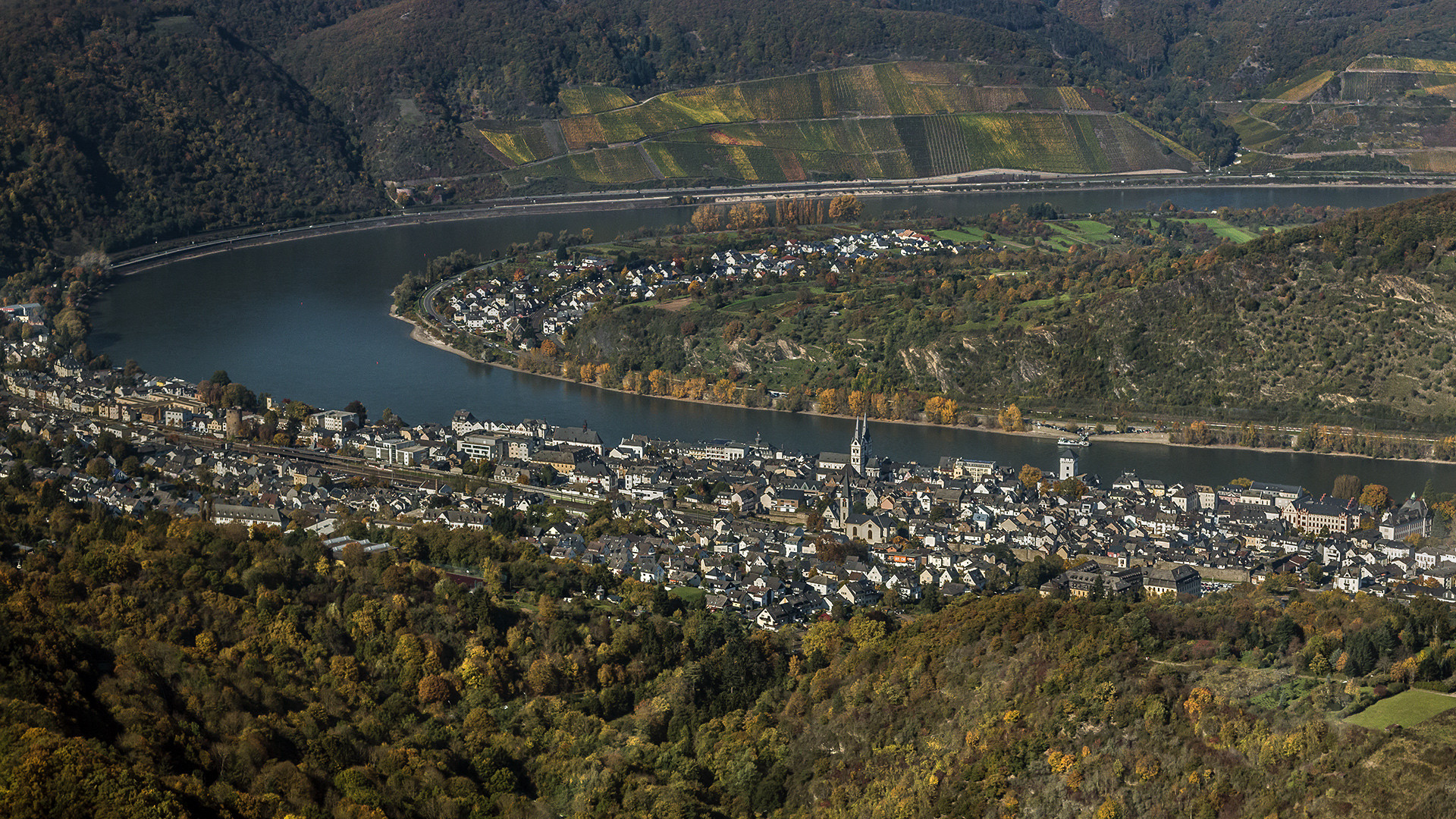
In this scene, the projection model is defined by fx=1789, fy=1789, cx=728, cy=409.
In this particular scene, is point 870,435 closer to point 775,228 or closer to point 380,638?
point 380,638

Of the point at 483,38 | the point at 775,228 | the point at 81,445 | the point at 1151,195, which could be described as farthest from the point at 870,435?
the point at 483,38

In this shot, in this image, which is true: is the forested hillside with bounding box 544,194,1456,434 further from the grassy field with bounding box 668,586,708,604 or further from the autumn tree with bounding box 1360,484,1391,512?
the grassy field with bounding box 668,586,708,604

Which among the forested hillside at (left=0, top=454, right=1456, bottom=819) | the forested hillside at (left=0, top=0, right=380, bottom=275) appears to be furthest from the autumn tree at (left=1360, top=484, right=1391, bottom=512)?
the forested hillside at (left=0, top=0, right=380, bottom=275)

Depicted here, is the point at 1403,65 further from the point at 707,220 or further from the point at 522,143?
the point at 522,143

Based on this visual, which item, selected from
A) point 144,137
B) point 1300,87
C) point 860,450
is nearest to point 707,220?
point 144,137

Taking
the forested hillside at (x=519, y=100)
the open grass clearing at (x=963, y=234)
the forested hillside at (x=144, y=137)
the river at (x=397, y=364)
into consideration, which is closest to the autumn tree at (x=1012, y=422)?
the river at (x=397, y=364)
